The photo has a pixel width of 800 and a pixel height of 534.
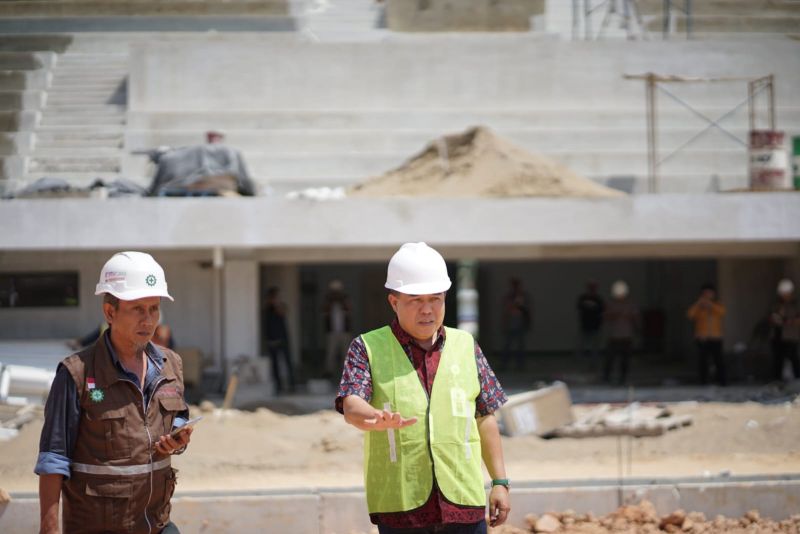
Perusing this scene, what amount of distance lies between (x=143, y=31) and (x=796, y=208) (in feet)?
55.3

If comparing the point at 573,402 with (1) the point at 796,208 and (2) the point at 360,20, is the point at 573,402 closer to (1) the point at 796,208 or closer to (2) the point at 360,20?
(1) the point at 796,208

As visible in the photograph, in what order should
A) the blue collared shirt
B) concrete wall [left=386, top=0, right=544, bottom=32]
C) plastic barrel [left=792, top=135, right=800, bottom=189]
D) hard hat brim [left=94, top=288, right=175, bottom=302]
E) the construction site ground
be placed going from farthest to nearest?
concrete wall [left=386, top=0, right=544, bottom=32]
plastic barrel [left=792, top=135, right=800, bottom=189]
the construction site ground
hard hat brim [left=94, top=288, right=175, bottom=302]
the blue collared shirt

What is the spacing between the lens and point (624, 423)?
1281 centimetres

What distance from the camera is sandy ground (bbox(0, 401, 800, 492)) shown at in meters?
10.8

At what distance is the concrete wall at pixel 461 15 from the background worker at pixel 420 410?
23.5 meters

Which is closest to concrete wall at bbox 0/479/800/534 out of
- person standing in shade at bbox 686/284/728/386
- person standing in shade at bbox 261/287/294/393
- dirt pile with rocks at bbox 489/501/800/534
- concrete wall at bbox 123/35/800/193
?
dirt pile with rocks at bbox 489/501/800/534

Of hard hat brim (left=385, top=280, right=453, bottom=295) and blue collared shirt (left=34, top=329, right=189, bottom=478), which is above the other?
hard hat brim (left=385, top=280, right=453, bottom=295)

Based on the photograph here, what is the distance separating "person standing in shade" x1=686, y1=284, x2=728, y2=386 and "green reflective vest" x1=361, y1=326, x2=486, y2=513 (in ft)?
42.2

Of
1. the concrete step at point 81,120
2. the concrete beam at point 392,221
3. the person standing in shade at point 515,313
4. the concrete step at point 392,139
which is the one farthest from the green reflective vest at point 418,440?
the concrete step at point 81,120

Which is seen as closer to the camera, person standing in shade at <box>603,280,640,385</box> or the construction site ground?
the construction site ground

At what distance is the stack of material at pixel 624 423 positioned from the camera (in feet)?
41.4

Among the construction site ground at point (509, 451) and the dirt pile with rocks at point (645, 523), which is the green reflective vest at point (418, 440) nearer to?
the dirt pile with rocks at point (645, 523)

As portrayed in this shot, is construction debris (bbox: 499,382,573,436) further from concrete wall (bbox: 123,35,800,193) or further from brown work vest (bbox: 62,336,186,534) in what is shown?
brown work vest (bbox: 62,336,186,534)

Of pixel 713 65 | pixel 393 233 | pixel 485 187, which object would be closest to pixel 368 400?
pixel 393 233
